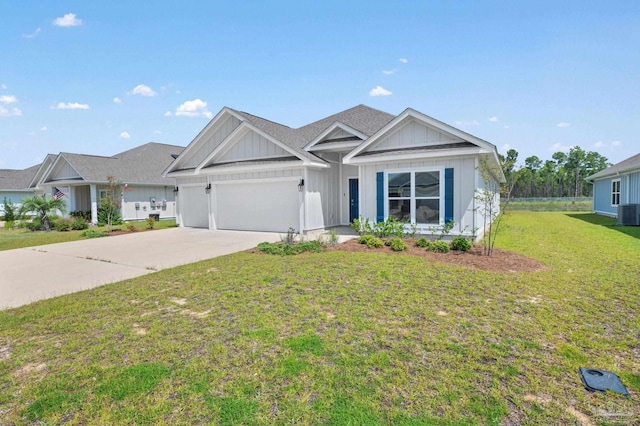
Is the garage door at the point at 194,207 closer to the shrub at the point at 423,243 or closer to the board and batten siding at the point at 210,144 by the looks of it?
the board and batten siding at the point at 210,144

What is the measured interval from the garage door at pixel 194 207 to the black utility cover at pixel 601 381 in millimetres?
15897

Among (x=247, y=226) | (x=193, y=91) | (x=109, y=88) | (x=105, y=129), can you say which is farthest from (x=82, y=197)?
(x=247, y=226)

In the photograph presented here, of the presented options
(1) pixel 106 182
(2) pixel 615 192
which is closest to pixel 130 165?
(1) pixel 106 182

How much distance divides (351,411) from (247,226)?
1304cm

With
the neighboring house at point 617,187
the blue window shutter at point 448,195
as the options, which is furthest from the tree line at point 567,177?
the blue window shutter at point 448,195

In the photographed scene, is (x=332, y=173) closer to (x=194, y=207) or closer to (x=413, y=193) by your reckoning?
(x=413, y=193)

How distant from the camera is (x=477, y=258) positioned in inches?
308

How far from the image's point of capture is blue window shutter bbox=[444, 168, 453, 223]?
10273 mm

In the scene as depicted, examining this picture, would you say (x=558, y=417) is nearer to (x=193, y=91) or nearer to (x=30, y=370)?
(x=30, y=370)

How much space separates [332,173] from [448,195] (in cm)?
571

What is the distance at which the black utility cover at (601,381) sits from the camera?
9.23ft

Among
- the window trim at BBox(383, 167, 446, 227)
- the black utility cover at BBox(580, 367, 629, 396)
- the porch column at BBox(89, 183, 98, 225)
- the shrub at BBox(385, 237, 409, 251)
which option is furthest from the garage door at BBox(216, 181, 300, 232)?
the black utility cover at BBox(580, 367, 629, 396)

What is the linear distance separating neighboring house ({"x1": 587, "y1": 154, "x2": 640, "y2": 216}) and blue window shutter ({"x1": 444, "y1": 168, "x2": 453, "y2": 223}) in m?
A: 13.0

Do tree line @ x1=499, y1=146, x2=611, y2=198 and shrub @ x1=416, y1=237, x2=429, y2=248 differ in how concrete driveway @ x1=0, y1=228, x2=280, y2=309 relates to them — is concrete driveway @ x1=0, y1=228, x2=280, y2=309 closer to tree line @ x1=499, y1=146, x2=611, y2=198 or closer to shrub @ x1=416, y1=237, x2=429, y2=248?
shrub @ x1=416, y1=237, x2=429, y2=248
